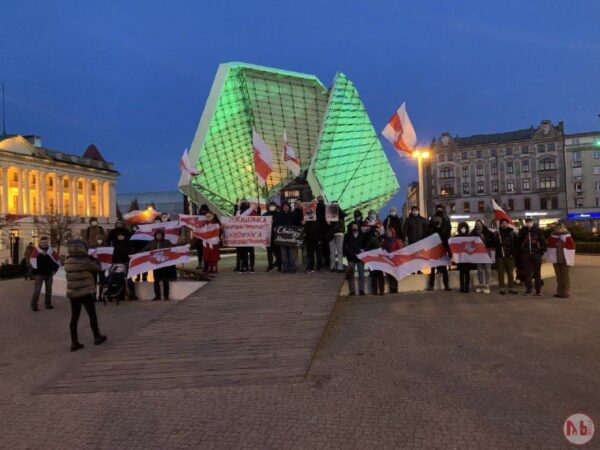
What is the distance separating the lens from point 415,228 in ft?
46.5

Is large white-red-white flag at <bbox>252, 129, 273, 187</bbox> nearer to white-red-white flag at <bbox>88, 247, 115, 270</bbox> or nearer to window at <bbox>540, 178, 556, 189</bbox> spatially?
white-red-white flag at <bbox>88, 247, 115, 270</bbox>

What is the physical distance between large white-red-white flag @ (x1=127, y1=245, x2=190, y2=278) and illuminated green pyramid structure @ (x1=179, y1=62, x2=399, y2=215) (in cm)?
893

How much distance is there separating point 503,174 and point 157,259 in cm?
9649

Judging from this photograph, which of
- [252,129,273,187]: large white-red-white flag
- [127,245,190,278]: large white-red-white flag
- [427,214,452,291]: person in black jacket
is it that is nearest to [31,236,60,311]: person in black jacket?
[127,245,190,278]: large white-red-white flag

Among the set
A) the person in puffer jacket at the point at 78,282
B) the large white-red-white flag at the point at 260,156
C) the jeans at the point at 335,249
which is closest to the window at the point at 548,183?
the large white-red-white flag at the point at 260,156

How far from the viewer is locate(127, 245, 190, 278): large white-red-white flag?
12.9 meters

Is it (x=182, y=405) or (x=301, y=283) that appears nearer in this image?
(x=182, y=405)

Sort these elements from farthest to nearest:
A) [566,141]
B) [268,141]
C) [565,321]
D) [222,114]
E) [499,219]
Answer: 1. [566,141]
2. [268,141]
3. [222,114]
4. [499,219]
5. [565,321]

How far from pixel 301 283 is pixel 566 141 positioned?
9730 cm

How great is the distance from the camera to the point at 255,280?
12.7m

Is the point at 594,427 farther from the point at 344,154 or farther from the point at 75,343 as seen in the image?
the point at 344,154

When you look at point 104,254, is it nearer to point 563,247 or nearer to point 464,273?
point 464,273

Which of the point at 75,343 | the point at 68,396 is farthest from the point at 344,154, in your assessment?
the point at 68,396

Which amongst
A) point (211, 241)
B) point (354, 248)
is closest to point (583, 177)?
point (354, 248)
